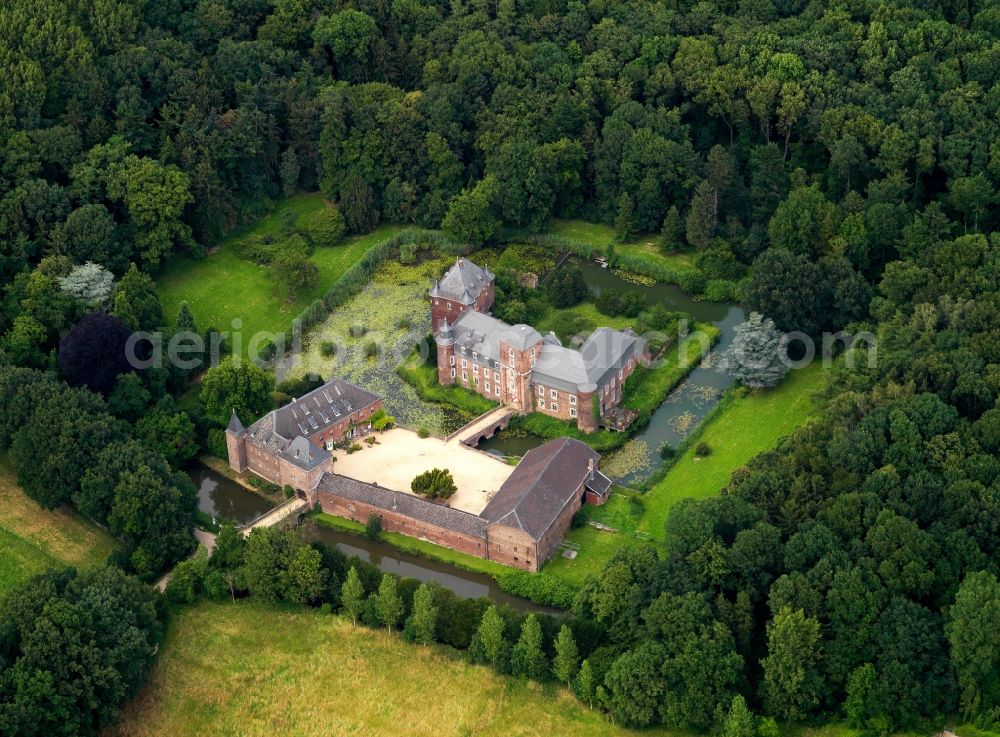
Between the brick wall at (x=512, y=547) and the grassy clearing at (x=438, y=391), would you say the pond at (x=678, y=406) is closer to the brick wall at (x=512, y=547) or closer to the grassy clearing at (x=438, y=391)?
the grassy clearing at (x=438, y=391)

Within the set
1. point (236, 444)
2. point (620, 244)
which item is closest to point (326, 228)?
point (620, 244)

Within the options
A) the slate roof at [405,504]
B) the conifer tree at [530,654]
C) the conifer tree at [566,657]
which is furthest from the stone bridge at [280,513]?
the conifer tree at [566,657]

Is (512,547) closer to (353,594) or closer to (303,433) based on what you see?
(353,594)

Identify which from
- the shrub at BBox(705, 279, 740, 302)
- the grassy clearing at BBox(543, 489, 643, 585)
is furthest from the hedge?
the grassy clearing at BBox(543, 489, 643, 585)

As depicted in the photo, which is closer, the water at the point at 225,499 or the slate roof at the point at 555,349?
the water at the point at 225,499

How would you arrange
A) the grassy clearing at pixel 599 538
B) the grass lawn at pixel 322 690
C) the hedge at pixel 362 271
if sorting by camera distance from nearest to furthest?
1. the grass lawn at pixel 322 690
2. the grassy clearing at pixel 599 538
3. the hedge at pixel 362 271

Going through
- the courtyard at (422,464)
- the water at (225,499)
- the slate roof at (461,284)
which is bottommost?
the water at (225,499)

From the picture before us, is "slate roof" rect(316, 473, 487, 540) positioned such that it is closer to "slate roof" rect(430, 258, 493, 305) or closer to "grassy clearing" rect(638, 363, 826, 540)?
"grassy clearing" rect(638, 363, 826, 540)
